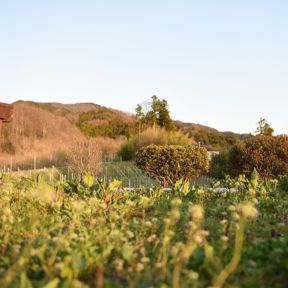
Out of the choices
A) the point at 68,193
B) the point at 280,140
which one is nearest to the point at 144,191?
the point at 68,193

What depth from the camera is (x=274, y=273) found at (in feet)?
7.60

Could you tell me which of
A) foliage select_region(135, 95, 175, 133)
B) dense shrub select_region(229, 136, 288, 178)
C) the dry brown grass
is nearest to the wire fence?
the dry brown grass

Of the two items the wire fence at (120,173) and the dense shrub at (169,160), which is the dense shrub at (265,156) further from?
the wire fence at (120,173)

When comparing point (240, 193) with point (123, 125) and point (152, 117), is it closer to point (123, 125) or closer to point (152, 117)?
point (152, 117)

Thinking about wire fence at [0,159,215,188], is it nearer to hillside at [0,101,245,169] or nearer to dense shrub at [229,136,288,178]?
hillside at [0,101,245,169]

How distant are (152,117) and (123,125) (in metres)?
7.00

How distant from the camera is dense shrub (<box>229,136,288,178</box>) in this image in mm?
11703

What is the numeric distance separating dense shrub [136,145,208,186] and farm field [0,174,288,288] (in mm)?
6927

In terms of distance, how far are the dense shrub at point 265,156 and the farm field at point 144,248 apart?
297 inches

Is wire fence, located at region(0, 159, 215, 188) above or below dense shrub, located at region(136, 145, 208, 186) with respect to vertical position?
below

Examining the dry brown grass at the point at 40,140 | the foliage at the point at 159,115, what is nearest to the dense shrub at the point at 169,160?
the dry brown grass at the point at 40,140

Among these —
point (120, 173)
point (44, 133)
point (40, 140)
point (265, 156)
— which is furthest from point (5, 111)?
point (44, 133)

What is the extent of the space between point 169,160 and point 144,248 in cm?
863

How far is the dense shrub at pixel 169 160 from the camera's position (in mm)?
11266
